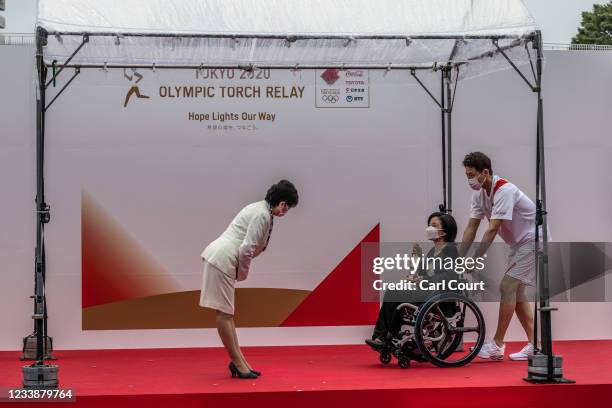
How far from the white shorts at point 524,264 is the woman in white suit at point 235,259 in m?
1.60

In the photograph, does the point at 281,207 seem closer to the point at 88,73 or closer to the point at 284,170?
the point at 284,170

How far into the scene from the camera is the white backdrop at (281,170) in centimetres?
800

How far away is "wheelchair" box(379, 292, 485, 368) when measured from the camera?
6824 millimetres

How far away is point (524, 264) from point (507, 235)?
0.27m

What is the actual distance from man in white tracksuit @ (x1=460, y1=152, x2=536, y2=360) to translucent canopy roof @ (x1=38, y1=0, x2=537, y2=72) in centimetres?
84

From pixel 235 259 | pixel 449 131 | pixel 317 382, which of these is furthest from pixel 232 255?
pixel 449 131

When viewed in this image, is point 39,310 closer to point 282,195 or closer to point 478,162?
point 282,195

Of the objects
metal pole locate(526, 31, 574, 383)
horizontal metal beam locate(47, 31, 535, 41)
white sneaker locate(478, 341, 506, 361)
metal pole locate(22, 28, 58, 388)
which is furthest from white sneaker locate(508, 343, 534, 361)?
metal pole locate(22, 28, 58, 388)

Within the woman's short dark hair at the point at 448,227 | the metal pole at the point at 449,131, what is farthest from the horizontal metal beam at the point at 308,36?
the metal pole at the point at 449,131

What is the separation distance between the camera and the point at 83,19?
6211 millimetres

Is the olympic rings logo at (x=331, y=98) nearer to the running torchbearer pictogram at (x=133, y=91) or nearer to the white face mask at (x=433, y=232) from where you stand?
the running torchbearer pictogram at (x=133, y=91)

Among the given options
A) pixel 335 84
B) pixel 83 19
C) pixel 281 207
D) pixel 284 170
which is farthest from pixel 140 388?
pixel 335 84

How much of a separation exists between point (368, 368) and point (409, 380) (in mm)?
676

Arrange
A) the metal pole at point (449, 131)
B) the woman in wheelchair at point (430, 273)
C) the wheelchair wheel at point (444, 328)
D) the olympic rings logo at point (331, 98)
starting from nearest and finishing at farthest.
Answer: the wheelchair wheel at point (444, 328), the woman in wheelchair at point (430, 273), the metal pole at point (449, 131), the olympic rings logo at point (331, 98)
